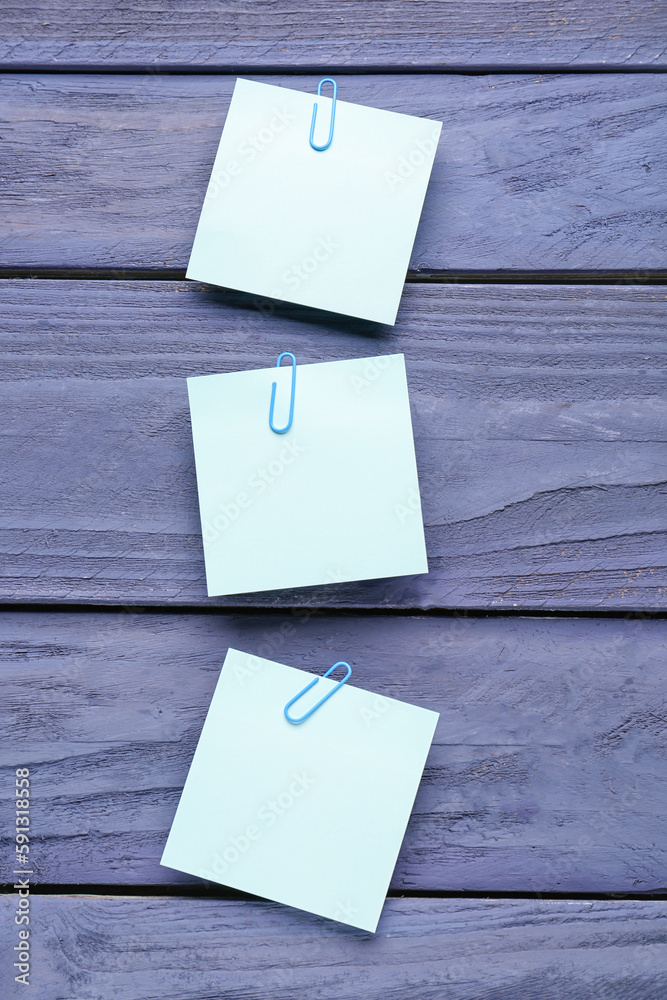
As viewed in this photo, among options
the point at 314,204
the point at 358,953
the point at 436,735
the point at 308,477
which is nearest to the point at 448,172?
the point at 314,204

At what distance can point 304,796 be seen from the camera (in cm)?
57

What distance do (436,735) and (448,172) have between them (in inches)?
16.5

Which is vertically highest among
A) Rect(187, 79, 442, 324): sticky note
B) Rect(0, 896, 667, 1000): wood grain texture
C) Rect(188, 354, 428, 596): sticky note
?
Rect(187, 79, 442, 324): sticky note

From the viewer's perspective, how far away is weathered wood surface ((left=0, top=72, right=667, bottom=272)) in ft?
1.99

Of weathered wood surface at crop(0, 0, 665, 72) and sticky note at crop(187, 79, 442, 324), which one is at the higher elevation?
weathered wood surface at crop(0, 0, 665, 72)

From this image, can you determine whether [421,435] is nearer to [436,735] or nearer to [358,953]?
[436,735]

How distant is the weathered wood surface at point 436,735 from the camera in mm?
579

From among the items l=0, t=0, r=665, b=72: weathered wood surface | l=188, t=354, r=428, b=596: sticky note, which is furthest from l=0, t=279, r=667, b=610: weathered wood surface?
l=0, t=0, r=665, b=72: weathered wood surface

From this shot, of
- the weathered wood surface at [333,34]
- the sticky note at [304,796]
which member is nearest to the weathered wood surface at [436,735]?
the sticky note at [304,796]

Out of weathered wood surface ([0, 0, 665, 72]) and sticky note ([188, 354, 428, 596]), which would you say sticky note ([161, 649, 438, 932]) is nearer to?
sticky note ([188, 354, 428, 596])

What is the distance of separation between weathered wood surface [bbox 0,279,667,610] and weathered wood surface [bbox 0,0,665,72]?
7.0 inches

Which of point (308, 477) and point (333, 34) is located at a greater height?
point (333, 34)

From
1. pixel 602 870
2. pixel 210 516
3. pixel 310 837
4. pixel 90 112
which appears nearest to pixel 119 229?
pixel 90 112

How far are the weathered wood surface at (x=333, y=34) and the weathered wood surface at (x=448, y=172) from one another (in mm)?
18
